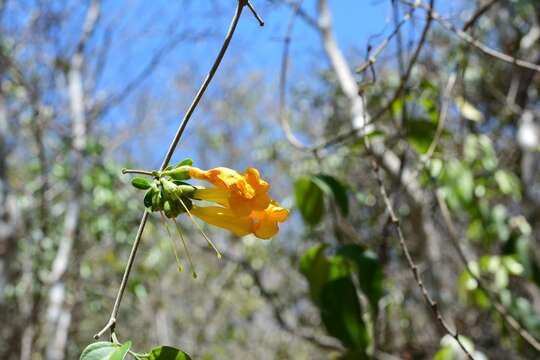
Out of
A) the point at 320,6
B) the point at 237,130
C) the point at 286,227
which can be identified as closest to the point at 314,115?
the point at 286,227

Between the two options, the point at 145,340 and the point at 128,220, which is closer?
the point at 128,220

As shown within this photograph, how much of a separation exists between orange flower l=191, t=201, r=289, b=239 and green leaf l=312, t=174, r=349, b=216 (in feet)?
1.37

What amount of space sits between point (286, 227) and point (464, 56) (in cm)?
650

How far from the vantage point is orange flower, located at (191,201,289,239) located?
810 mm

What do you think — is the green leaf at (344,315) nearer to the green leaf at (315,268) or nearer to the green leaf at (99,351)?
the green leaf at (315,268)

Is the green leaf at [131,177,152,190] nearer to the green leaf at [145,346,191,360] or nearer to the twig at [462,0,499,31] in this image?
the green leaf at [145,346,191,360]

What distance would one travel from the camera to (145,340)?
734 cm

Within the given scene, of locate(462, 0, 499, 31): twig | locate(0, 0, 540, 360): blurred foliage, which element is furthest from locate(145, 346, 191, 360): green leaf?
locate(462, 0, 499, 31): twig

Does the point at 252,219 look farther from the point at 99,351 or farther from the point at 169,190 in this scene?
the point at 99,351

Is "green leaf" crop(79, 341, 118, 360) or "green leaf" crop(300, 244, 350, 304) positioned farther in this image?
"green leaf" crop(300, 244, 350, 304)

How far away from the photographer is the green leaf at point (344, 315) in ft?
3.70

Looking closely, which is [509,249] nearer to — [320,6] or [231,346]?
[320,6]

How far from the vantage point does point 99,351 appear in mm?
619

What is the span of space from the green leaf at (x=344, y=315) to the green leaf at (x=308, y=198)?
249 millimetres
